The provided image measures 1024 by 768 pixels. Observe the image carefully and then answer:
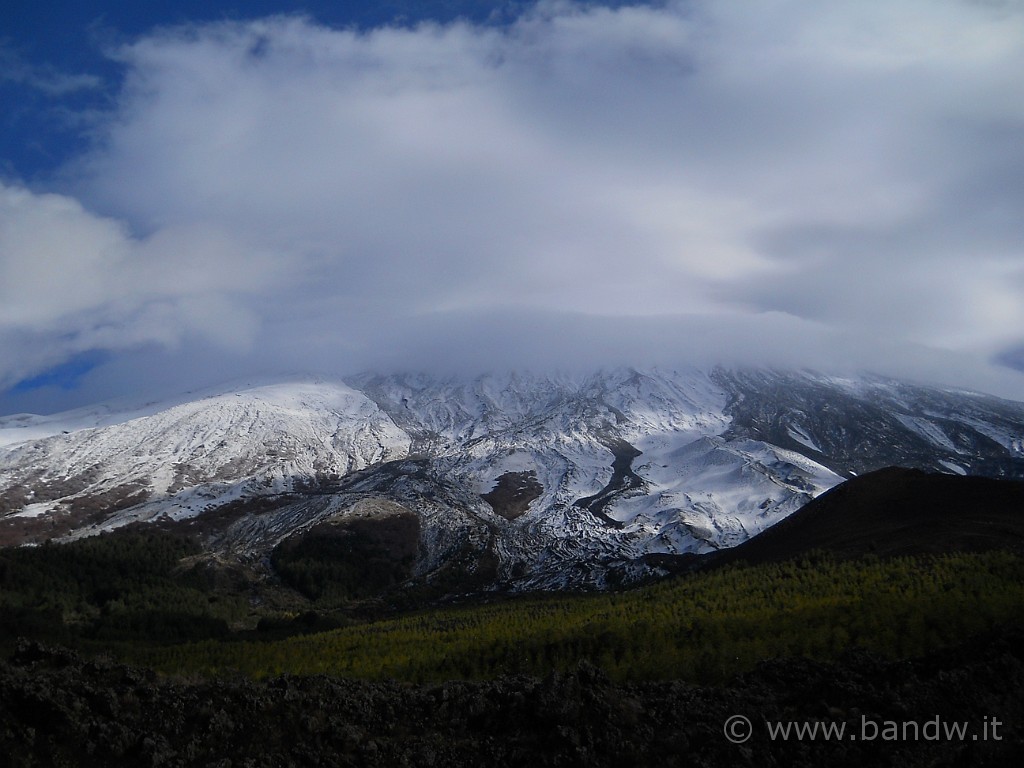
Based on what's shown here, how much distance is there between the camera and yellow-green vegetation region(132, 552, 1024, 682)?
28047 millimetres

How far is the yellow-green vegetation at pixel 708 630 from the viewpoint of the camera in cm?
2805

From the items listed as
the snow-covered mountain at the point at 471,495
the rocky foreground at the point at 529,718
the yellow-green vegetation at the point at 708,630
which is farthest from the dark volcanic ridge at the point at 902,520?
the snow-covered mountain at the point at 471,495

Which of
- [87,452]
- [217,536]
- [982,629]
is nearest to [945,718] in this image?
[982,629]

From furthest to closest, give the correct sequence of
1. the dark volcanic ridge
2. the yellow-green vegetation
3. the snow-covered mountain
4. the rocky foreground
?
the snow-covered mountain, the dark volcanic ridge, the yellow-green vegetation, the rocky foreground

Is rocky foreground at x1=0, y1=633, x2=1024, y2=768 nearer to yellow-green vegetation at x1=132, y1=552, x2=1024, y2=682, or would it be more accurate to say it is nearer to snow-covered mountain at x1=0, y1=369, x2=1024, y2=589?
yellow-green vegetation at x1=132, y1=552, x2=1024, y2=682

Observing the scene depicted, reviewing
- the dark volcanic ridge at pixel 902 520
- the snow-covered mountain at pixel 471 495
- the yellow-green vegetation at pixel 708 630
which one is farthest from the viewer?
the snow-covered mountain at pixel 471 495

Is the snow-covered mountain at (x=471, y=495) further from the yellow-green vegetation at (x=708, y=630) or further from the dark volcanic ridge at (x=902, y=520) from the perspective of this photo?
the yellow-green vegetation at (x=708, y=630)

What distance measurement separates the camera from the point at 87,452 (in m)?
189

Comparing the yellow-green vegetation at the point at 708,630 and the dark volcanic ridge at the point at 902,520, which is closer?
the yellow-green vegetation at the point at 708,630

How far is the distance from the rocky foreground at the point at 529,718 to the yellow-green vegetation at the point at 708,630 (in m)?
5.90

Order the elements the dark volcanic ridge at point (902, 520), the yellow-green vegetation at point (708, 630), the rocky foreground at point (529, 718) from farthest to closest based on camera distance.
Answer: the dark volcanic ridge at point (902, 520), the yellow-green vegetation at point (708, 630), the rocky foreground at point (529, 718)

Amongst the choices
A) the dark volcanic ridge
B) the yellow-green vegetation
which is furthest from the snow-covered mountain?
A: the yellow-green vegetation

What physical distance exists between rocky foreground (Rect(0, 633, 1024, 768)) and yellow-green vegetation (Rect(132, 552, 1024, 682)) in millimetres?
5900

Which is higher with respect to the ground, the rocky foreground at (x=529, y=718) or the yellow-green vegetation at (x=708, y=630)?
the rocky foreground at (x=529, y=718)
